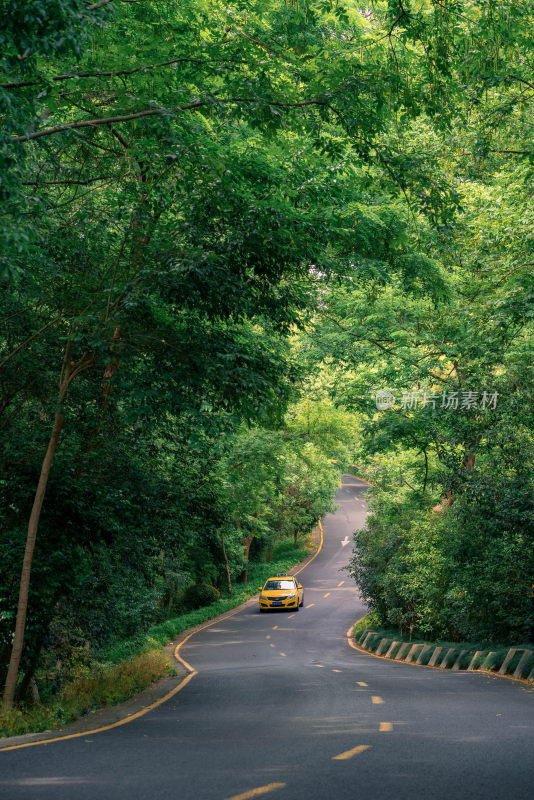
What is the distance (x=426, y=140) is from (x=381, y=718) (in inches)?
534

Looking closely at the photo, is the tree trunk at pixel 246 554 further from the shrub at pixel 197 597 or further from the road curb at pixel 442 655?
the road curb at pixel 442 655

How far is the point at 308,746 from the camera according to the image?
25.4 feet

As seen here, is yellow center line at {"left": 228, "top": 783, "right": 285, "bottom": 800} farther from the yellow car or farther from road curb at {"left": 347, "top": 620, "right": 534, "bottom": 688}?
the yellow car

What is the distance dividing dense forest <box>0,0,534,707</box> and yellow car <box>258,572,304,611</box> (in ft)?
64.8

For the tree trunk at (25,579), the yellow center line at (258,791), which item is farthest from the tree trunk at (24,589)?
the yellow center line at (258,791)

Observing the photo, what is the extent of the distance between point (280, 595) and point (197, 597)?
6065mm

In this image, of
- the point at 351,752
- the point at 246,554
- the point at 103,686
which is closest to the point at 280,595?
the point at 246,554

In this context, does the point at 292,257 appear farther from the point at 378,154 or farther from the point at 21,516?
the point at 21,516

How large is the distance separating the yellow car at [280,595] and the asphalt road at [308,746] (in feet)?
75.5

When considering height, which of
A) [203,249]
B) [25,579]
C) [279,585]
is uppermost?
[203,249]

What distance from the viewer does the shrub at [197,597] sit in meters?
42.6

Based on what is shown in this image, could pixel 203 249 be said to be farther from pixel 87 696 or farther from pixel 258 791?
pixel 87 696

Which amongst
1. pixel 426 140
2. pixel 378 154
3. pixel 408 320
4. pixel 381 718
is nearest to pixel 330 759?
pixel 381 718

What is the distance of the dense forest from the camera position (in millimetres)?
9547
